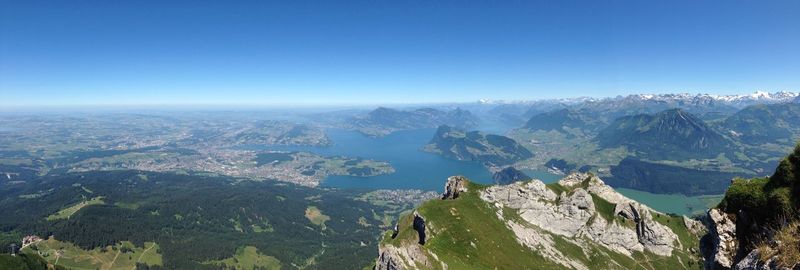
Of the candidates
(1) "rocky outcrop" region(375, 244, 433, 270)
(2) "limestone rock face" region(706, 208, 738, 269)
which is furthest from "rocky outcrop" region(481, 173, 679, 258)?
(2) "limestone rock face" region(706, 208, 738, 269)

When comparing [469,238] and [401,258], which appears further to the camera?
[469,238]

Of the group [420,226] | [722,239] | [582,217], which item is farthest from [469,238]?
[722,239]

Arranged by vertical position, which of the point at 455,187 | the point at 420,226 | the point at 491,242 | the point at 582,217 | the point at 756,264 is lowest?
the point at 582,217

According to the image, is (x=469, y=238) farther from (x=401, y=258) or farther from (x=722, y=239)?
(x=722, y=239)

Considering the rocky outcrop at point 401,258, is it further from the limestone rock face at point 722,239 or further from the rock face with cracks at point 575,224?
the limestone rock face at point 722,239

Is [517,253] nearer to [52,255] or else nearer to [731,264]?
[731,264]

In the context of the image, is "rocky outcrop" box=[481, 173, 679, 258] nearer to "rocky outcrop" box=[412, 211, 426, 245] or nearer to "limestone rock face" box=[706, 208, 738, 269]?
"rocky outcrop" box=[412, 211, 426, 245]

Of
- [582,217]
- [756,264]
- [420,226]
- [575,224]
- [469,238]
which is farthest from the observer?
[582,217]

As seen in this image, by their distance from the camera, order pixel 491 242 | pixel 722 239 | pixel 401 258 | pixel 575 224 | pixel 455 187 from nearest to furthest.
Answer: pixel 722 239 → pixel 401 258 → pixel 491 242 → pixel 575 224 → pixel 455 187

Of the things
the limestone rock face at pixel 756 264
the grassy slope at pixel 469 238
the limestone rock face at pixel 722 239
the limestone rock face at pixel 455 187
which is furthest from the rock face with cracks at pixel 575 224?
the limestone rock face at pixel 756 264
